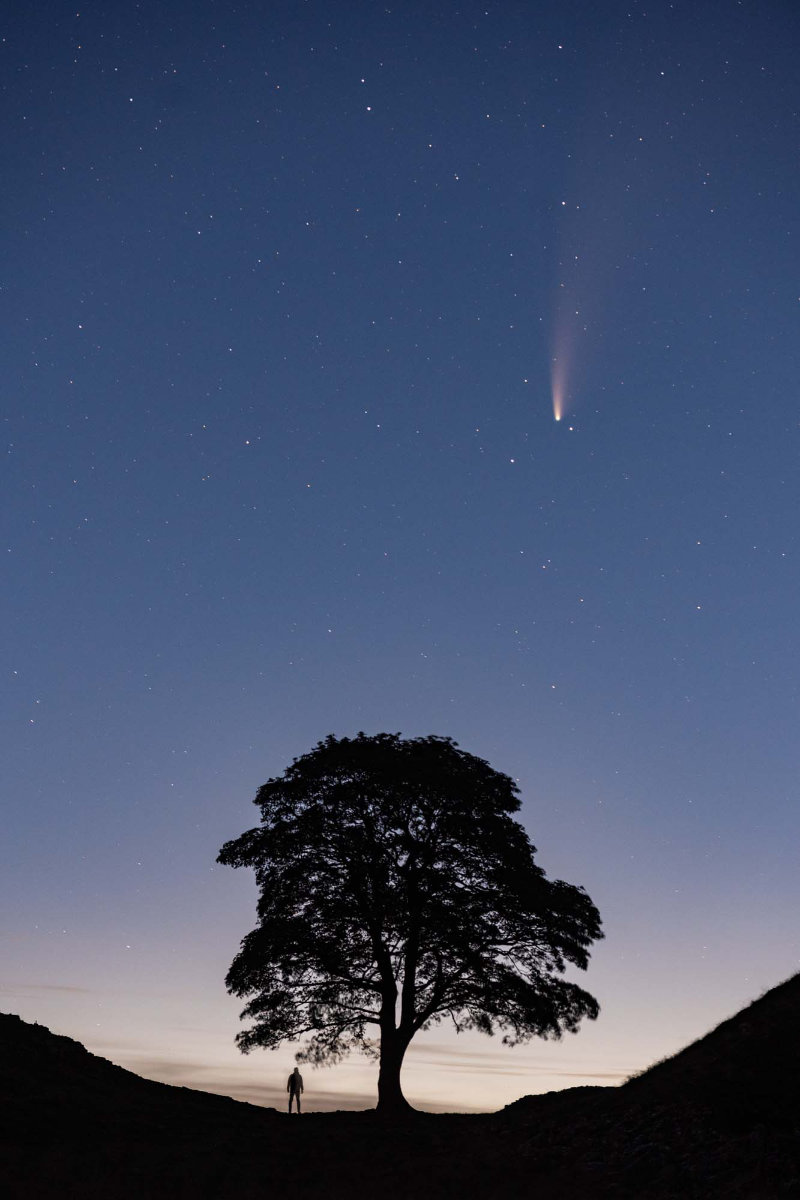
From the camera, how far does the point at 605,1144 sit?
1894 centimetres

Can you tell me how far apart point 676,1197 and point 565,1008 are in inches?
671

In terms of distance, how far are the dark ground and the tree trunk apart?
1.98m

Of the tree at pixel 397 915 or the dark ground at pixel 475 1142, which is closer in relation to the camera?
the dark ground at pixel 475 1142

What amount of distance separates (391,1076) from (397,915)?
4936 mm

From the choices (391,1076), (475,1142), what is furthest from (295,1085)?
(475,1142)

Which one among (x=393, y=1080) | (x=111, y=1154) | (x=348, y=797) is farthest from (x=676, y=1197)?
(x=348, y=797)

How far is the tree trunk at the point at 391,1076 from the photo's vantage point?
29.6 m

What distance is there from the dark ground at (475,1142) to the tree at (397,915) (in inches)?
155

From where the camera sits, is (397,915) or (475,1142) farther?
(397,915)

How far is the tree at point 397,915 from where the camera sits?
1230 inches

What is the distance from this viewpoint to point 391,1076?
30.3 metres

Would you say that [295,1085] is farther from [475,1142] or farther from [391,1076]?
[475,1142]

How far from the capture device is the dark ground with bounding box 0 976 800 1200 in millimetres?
16453

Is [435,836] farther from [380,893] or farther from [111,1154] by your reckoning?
[111,1154]
